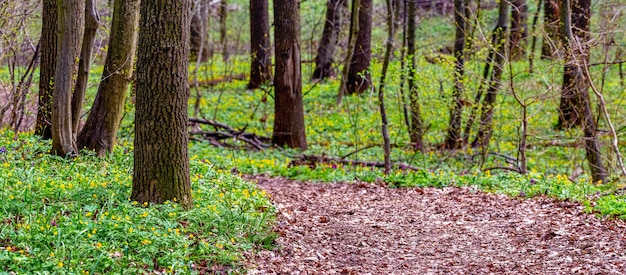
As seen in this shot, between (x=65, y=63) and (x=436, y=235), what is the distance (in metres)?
4.83

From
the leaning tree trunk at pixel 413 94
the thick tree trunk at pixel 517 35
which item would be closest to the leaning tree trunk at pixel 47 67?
the leaning tree trunk at pixel 413 94

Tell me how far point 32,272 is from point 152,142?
2041mm

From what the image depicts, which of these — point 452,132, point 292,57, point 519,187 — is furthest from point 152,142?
point 452,132

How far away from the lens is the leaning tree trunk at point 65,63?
781 centimetres

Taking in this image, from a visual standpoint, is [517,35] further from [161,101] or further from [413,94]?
[161,101]

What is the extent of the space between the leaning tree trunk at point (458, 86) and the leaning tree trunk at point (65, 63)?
7.01m

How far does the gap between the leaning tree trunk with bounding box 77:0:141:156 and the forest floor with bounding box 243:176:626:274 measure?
95.7 inches

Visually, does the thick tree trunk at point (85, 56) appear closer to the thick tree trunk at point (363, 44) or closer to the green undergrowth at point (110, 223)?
the green undergrowth at point (110, 223)

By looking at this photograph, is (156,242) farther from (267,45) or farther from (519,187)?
(267,45)

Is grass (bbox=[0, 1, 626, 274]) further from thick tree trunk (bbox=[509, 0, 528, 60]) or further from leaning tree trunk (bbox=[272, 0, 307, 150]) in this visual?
thick tree trunk (bbox=[509, 0, 528, 60])

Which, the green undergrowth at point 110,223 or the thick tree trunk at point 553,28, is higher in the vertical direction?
the thick tree trunk at point 553,28

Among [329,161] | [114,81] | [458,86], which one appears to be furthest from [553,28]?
[114,81]

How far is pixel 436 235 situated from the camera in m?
7.76

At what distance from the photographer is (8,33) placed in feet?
35.5
